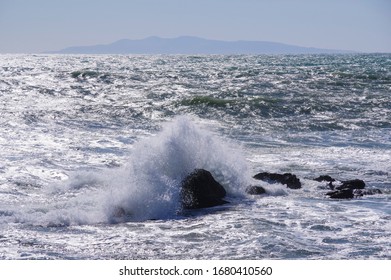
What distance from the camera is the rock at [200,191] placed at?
10.4 m

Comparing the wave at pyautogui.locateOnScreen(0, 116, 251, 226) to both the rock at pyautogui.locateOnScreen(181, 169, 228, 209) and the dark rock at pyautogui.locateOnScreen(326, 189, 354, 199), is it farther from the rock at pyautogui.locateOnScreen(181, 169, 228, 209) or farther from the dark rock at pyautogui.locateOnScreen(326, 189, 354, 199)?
the dark rock at pyautogui.locateOnScreen(326, 189, 354, 199)

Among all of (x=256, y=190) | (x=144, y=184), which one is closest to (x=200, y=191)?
(x=144, y=184)

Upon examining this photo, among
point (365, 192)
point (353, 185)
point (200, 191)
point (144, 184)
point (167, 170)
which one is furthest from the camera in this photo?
point (353, 185)

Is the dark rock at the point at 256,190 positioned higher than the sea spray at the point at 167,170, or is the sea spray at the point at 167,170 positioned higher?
the sea spray at the point at 167,170

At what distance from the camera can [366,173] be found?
13.8 metres

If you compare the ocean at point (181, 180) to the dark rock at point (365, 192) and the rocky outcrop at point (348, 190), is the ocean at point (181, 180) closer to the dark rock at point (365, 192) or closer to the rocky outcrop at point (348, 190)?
the rocky outcrop at point (348, 190)

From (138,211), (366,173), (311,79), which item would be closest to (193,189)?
(138,211)

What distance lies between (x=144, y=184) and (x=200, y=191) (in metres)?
1.17

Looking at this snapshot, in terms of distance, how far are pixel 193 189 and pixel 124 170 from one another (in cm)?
209

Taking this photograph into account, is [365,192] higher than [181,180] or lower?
lower

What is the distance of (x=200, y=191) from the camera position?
10594mm

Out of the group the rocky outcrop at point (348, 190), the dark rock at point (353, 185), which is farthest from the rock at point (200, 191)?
the dark rock at point (353, 185)

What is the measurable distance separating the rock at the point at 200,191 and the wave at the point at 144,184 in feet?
0.62

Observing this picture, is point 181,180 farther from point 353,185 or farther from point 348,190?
point 353,185
